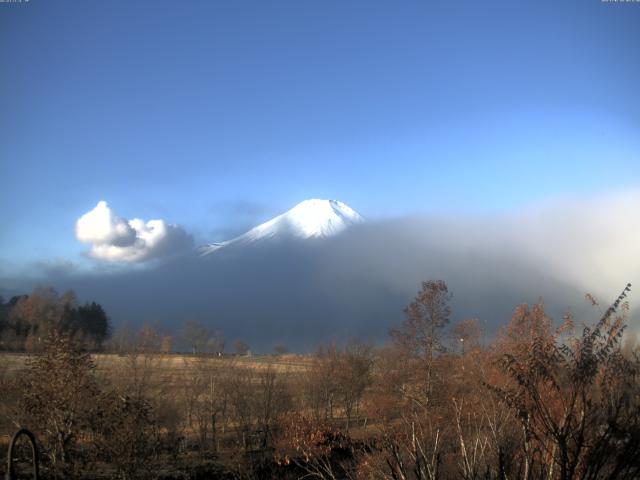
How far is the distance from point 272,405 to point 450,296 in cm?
1440

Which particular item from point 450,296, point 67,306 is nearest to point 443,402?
point 450,296

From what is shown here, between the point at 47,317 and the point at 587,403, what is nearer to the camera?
the point at 587,403

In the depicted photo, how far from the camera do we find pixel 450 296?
3584cm

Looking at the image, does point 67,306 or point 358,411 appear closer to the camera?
point 358,411

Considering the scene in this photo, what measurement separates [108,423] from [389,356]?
2851 cm

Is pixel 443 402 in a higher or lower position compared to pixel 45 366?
lower

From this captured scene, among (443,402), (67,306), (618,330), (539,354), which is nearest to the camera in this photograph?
(618,330)

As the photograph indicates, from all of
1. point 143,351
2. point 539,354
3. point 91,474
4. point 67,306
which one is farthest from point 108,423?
point 67,306

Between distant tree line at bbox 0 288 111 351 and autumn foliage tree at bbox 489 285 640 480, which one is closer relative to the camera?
autumn foliage tree at bbox 489 285 640 480

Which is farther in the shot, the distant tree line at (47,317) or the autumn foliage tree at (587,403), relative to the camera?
the distant tree line at (47,317)

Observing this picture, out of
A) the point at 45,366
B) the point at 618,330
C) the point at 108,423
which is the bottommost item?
the point at 108,423

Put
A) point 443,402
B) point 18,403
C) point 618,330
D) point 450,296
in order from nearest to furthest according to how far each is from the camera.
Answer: point 618,330 < point 18,403 < point 443,402 < point 450,296

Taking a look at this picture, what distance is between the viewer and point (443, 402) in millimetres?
28594

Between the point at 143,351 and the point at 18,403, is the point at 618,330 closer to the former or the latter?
the point at 18,403
